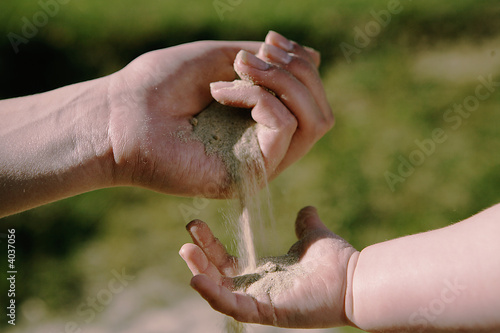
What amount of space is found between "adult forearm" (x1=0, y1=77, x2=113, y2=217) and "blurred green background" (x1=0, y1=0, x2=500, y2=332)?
64 cm

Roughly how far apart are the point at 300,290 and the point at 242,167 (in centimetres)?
45

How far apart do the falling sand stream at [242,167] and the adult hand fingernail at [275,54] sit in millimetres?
203

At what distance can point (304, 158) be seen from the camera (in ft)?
10.8

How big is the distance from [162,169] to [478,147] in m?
2.31

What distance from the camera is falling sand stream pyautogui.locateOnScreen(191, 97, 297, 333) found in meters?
1.56

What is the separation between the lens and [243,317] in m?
1.27

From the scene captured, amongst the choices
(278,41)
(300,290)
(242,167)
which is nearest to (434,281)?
(300,290)

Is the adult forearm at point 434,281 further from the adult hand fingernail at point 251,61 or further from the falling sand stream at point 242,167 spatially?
the adult hand fingernail at point 251,61

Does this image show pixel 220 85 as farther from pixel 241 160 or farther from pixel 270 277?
pixel 270 277

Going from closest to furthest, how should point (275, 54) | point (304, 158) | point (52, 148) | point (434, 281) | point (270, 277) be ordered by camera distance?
point (434, 281) < point (270, 277) < point (52, 148) < point (275, 54) < point (304, 158)

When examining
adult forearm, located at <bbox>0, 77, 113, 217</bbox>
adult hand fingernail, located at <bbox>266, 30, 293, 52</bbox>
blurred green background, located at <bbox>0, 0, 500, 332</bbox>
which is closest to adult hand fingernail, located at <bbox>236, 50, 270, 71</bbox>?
adult hand fingernail, located at <bbox>266, 30, 293, 52</bbox>

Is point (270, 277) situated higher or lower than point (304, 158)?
higher

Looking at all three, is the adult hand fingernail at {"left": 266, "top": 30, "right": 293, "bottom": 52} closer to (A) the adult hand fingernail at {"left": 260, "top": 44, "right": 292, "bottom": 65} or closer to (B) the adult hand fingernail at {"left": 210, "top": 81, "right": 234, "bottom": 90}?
(A) the adult hand fingernail at {"left": 260, "top": 44, "right": 292, "bottom": 65}

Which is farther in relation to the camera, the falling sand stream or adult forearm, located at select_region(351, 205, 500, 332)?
Answer: the falling sand stream
